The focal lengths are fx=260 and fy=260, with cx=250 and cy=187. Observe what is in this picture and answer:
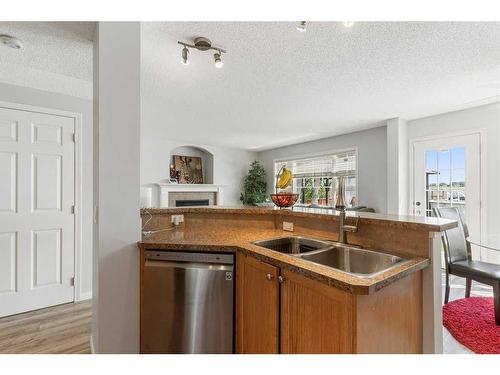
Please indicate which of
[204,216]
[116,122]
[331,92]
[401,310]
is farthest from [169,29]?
[401,310]

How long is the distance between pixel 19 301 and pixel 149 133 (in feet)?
12.4

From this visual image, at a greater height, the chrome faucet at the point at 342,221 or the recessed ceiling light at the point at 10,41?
the recessed ceiling light at the point at 10,41

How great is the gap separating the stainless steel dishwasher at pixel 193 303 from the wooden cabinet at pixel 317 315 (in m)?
0.08

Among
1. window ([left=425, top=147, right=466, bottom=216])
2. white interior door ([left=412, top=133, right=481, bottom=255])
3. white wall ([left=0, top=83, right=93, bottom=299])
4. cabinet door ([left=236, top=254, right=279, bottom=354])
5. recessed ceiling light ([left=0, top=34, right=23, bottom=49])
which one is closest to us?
cabinet door ([left=236, top=254, right=279, bottom=354])

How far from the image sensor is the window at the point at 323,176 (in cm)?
555

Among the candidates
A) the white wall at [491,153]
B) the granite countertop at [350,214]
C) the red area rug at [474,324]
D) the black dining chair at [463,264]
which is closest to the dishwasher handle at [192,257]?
the granite countertop at [350,214]

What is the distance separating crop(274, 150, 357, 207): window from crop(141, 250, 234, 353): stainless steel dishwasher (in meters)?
4.19

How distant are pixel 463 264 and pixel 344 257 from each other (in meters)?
1.76

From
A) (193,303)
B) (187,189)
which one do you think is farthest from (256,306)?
(187,189)

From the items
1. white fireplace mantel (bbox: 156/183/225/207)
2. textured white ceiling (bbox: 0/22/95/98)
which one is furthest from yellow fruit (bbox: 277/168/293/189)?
white fireplace mantel (bbox: 156/183/225/207)

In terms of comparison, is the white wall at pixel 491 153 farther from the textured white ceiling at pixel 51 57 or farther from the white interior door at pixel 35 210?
the white interior door at pixel 35 210

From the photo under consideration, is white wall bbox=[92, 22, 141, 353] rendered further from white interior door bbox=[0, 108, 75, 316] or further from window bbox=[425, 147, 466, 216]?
window bbox=[425, 147, 466, 216]

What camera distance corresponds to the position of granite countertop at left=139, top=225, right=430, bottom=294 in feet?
3.31

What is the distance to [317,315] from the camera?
3.62 ft
